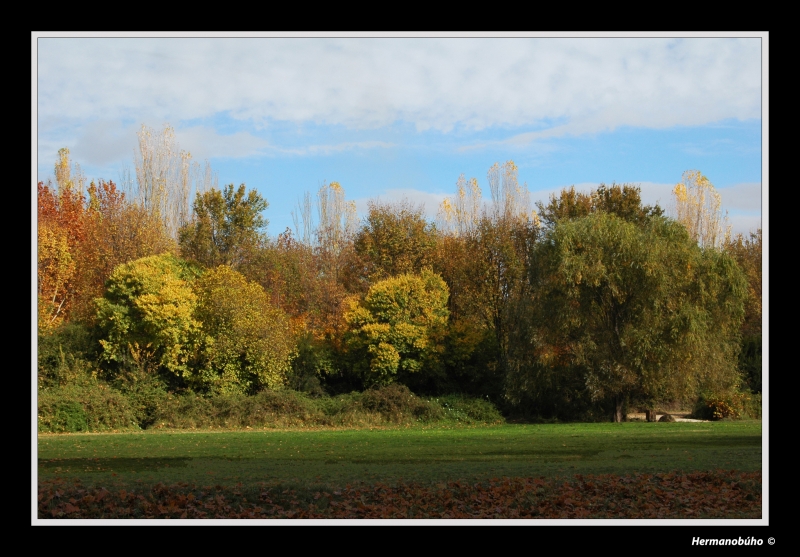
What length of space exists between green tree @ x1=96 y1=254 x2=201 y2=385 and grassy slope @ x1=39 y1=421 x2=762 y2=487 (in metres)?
5.37

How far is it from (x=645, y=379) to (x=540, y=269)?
7.02 meters

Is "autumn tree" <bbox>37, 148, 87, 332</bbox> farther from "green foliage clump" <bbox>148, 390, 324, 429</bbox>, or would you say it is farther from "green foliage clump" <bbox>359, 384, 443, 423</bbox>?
"green foliage clump" <bbox>359, 384, 443, 423</bbox>

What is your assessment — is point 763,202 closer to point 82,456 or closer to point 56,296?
point 82,456

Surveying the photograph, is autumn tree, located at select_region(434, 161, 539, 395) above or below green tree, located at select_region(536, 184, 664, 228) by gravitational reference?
below

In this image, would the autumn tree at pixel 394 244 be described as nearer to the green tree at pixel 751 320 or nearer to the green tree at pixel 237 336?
the green tree at pixel 237 336

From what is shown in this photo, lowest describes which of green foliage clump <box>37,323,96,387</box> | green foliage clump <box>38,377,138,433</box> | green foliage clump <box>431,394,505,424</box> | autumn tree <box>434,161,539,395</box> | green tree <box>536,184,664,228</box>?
green foliage clump <box>431,394,505,424</box>

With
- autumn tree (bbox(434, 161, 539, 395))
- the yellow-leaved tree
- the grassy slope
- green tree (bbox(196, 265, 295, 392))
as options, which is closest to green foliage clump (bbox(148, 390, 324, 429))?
green tree (bbox(196, 265, 295, 392))

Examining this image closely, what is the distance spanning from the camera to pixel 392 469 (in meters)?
16.1

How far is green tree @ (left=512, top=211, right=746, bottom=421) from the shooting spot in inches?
1334

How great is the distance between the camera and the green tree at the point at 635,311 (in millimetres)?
33875

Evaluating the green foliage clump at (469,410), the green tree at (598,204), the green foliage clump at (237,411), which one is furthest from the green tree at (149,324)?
the green tree at (598,204)

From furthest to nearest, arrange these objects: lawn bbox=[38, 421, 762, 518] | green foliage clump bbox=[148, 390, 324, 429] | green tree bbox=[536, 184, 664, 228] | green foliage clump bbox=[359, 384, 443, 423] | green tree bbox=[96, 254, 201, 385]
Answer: green tree bbox=[536, 184, 664, 228] → green foliage clump bbox=[359, 384, 443, 423] → green tree bbox=[96, 254, 201, 385] → green foliage clump bbox=[148, 390, 324, 429] → lawn bbox=[38, 421, 762, 518]
